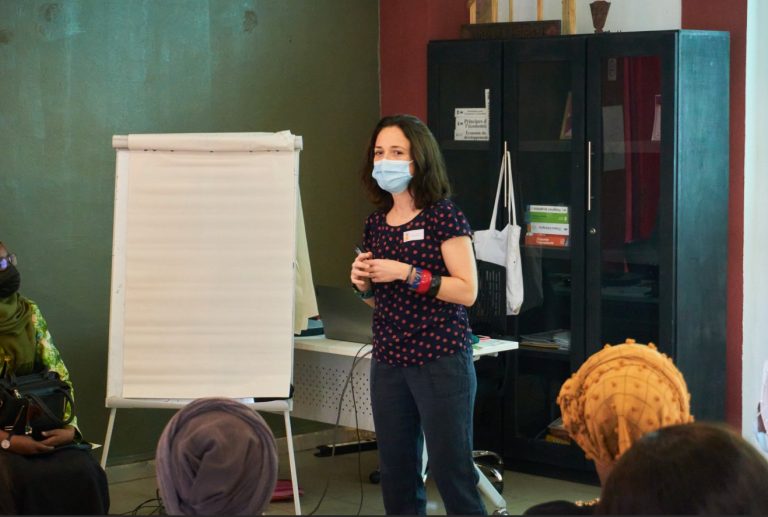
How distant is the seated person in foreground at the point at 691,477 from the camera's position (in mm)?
1211

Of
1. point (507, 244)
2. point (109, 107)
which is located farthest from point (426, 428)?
point (109, 107)

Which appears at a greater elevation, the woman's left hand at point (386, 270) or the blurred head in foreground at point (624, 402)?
the woman's left hand at point (386, 270)

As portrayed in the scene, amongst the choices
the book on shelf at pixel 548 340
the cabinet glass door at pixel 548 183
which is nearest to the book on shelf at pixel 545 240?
the cabinet glass door at pixel 548 183

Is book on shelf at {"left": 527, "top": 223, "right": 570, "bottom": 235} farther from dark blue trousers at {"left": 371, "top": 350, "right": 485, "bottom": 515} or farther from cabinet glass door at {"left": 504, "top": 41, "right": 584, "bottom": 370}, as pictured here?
dark blue trousers at {"left": 371, "top": 350, "right": 485, "bottom": 515}

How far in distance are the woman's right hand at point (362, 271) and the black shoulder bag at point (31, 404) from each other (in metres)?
1.04

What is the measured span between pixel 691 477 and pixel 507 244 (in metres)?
3.29

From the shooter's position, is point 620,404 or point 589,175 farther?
point 589,175

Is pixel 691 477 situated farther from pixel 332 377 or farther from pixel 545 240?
pixel 545 240

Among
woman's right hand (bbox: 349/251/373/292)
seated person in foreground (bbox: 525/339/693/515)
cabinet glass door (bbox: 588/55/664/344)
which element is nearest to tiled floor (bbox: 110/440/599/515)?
cabinet glass door (bbox: 588/55/664/344)

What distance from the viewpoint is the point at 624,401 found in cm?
174

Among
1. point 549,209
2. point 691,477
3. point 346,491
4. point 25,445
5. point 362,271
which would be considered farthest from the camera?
point 549,209

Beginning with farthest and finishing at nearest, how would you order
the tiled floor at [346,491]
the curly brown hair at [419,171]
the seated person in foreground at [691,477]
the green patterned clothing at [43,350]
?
the tiled floor at [346,491], the green patterned clothing at [43,350], the curly brown hair at [419,171], the seated person in foreground at [691,477]

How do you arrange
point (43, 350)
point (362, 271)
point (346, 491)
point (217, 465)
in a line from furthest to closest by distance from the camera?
point (346, 491) < point (43, 350) < point (362, 271) < point (217, 465)

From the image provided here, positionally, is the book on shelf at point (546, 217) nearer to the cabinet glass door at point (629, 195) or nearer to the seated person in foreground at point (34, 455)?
the cabinet glass door at point (629, 195)
